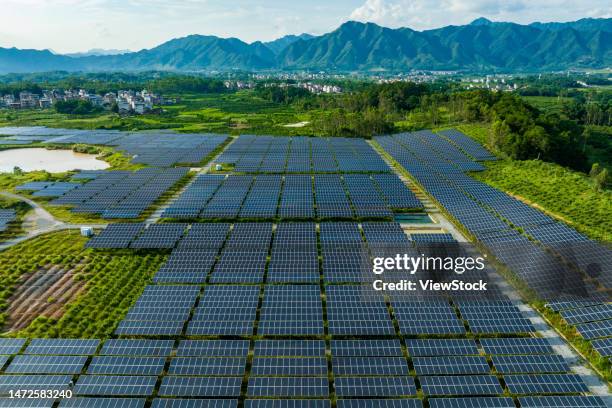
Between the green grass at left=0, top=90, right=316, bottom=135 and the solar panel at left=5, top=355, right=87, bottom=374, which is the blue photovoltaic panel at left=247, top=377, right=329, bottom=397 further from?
the green grass at left=0, top=90, right=316, bottom=135

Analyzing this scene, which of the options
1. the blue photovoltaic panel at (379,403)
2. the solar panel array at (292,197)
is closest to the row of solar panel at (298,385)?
the blue photovoltaic panel at (379,403)

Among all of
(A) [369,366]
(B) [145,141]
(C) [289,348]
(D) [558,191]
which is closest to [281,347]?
(C) [289,348]

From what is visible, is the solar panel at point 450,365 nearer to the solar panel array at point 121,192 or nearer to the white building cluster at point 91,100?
the solar panel array at point 121,192

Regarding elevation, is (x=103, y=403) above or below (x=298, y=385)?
above

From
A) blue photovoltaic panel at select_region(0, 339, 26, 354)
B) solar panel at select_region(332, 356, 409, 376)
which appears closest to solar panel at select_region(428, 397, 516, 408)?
solar panel at select_region(332, 356, 409, 376)

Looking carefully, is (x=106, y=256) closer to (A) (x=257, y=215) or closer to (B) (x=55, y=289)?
(B) (x=55, y=289)

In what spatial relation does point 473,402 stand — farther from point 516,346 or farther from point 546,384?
point 516,346
